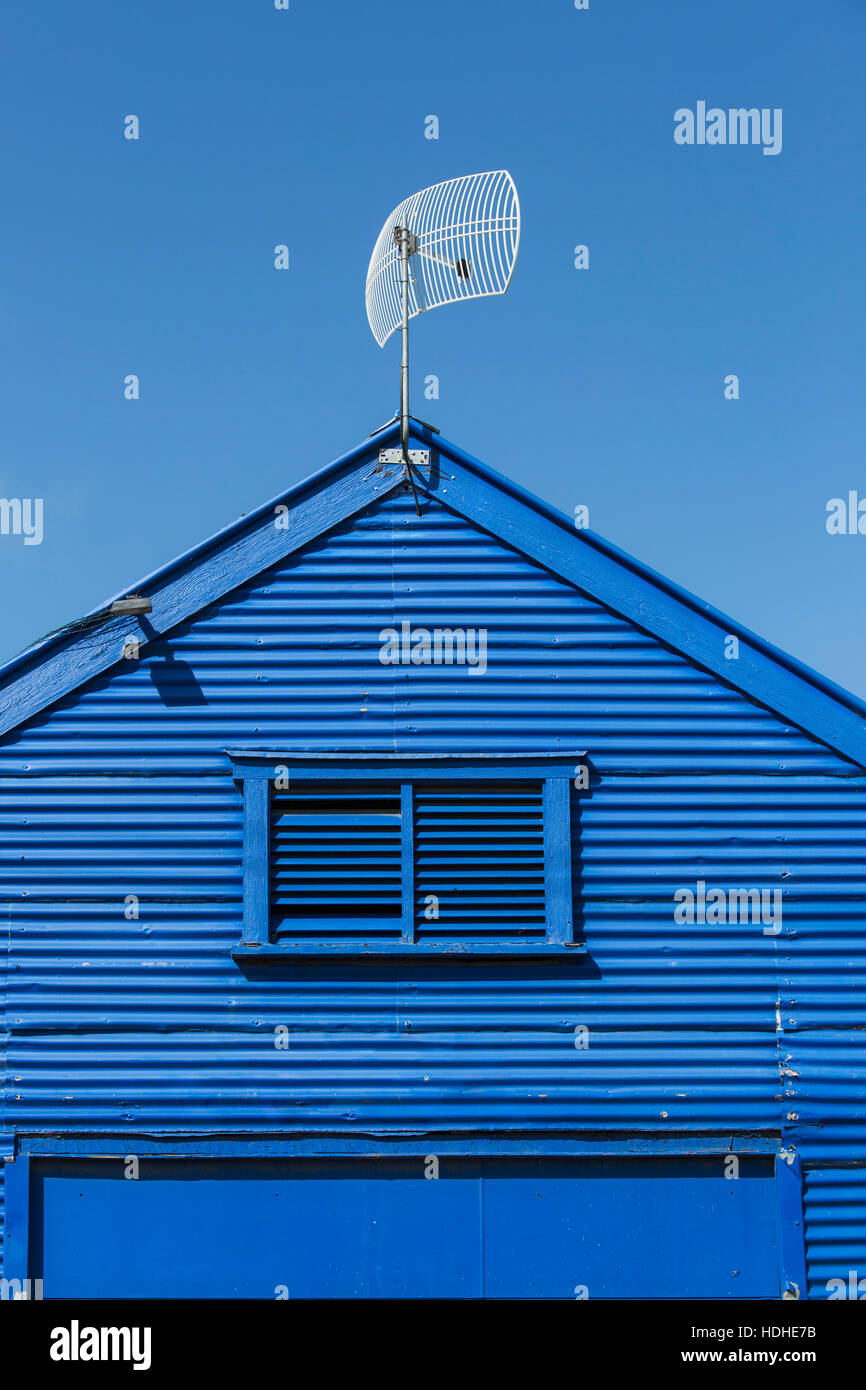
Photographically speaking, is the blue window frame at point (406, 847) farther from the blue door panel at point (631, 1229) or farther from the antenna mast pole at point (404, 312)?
the antenna mast pole at point (404, 312)

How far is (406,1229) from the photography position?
811cm

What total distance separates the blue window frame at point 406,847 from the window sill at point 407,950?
7 cm

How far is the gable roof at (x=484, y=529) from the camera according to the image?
8539 millimetres

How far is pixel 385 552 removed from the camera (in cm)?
873

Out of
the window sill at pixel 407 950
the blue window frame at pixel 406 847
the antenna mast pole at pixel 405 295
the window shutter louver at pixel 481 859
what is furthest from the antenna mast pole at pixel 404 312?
the window sill at pixel 407 950

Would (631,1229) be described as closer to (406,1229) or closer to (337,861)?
(406,1229)

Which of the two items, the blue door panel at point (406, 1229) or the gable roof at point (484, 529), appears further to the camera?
the gable roof at point (484, 529)

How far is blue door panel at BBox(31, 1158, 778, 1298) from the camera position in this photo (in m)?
8.05

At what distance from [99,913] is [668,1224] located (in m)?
4.30

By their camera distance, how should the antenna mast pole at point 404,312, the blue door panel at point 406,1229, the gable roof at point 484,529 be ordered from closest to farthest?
the blue door panel at point 406,1229 → the gable roof at point 484,529 → the antenna mast pole at point 404,312

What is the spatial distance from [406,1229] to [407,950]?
179cm

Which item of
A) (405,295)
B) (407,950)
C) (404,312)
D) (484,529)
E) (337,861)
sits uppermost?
(405,295)

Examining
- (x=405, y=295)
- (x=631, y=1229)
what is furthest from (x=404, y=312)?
(x=631, y=1229)

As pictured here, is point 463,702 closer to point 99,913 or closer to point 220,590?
point 220,590
